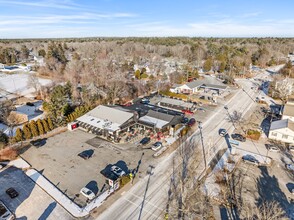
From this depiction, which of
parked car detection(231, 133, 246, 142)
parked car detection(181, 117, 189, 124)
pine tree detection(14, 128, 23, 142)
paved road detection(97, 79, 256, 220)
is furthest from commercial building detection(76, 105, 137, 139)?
parked car detection(231, 133, 246, 142)

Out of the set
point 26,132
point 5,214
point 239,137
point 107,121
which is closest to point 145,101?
point 107,121

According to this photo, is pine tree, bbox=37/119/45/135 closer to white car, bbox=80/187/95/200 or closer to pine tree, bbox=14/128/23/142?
pine tree, bbox=14/128/23/142

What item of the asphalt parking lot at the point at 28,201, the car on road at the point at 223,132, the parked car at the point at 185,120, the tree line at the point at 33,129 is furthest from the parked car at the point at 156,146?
the tree line at the point at 33,129

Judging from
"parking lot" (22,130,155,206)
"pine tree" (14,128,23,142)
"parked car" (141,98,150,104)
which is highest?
"pine tree" (14,128,23,142)

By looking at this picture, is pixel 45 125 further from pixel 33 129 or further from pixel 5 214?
pixel 5 214

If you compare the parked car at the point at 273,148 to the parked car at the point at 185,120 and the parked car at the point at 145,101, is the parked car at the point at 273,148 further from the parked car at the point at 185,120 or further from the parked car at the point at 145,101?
the parked car at the point at 145,101

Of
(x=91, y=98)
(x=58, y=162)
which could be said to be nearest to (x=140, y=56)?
(x=91, y=98)
